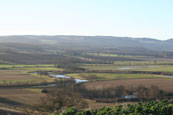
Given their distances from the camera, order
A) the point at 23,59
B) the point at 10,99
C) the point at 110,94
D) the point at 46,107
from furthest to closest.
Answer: the point at 23,59
the point at 110,94
the point at 10,99
the point at 46,107

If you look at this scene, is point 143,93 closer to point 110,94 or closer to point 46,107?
point 110,94

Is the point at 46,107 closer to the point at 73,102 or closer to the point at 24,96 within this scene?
the point at 73,102

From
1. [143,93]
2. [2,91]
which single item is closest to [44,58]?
[2,91]

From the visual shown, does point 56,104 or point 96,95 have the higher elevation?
point 56,104

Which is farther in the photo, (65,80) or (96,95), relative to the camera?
(65,80)

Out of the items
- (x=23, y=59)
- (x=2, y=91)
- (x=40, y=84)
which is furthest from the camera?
(x=23, y=59)

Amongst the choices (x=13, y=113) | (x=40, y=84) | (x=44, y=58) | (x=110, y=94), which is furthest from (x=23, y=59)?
(x=13, y=113)

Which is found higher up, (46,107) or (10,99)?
(46,107)

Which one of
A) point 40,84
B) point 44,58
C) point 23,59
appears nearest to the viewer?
point 40,84

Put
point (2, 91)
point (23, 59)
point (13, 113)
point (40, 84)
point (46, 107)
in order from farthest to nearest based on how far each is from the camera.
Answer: point (23, 59) → point (40, 84) → point (2, 91) → point (13, 113) → point (46, 107)
